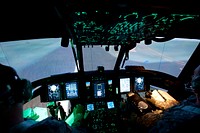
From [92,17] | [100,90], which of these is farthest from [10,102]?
[100,90]

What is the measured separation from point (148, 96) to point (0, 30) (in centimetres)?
226

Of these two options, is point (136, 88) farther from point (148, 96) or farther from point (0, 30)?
point (0, 30)

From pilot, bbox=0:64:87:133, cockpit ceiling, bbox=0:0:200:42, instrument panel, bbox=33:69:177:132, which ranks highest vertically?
cockpit ceiling, bbox=0:0:200:42

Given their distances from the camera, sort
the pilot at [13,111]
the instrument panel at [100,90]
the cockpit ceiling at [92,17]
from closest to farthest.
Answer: the pilot at [13,111] → the cockpit ceiling at [92,17] → the instrument panel at [100,90]

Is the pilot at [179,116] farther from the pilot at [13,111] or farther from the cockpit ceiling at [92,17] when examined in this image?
the pilot at [13,111]

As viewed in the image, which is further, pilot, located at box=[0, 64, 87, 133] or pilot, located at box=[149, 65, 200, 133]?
pilot, located at box=[149, 65, 200, 133]

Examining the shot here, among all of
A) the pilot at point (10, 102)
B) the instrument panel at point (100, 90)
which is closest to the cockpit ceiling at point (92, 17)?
the pilot at point (10, 102)

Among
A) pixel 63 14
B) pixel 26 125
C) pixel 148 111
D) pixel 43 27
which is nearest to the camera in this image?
pixel 26 125

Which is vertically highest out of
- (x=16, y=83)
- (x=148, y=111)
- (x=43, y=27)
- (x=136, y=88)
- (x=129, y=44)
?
(x=43, y=27)

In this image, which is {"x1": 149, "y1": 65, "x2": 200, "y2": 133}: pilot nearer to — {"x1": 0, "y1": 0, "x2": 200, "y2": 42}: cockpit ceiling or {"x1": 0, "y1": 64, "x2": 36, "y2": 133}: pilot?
{"x1": 0, "y1": 0, "x2": 200, "y2": 42}: cockpit ceiling

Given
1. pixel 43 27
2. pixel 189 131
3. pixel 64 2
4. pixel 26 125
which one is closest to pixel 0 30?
pixel 43 27

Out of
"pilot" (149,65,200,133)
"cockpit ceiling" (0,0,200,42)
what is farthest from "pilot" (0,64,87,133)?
"pilot" (149,65,200,133)

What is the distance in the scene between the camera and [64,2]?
939 millimetres

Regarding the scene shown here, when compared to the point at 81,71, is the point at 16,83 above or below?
above
